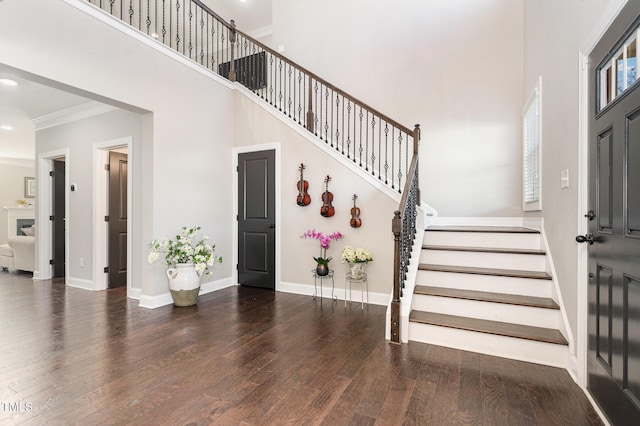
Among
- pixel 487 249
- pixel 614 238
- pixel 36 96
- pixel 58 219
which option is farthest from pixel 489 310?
pixel 58 219

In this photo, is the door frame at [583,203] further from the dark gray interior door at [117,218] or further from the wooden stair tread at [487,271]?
the dark gray interior door at [117,218]

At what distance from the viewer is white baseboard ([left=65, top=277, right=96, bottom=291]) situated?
484 centimetres

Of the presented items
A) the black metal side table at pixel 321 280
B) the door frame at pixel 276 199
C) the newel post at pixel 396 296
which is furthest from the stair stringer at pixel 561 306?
Answer: the door frame at pixel 276 199

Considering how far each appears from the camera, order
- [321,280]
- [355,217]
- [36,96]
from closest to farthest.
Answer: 1. [355,217]
2. [321,280]
3. [36,96]

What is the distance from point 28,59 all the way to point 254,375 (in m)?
3.28

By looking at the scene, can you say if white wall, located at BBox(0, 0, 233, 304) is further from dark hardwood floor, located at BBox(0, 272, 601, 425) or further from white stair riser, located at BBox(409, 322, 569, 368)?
white stair riser, located at BBox(409, 322, 569, 368)

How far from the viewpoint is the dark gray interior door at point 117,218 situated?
4.94 meters

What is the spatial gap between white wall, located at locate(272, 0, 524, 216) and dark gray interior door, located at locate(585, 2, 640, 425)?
278 centimetres

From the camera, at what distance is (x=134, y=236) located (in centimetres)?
417

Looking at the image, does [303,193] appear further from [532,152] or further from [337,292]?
[532,152]

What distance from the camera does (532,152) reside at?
3.90 metres

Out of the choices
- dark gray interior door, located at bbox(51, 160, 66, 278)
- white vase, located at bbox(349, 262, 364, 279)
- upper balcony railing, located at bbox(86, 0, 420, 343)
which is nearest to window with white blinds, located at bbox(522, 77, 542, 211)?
upper balcony railing, located at bbox(86, 0, 420, 343)

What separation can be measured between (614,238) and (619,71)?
916 mm

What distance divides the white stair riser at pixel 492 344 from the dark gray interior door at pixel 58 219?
6307mm
